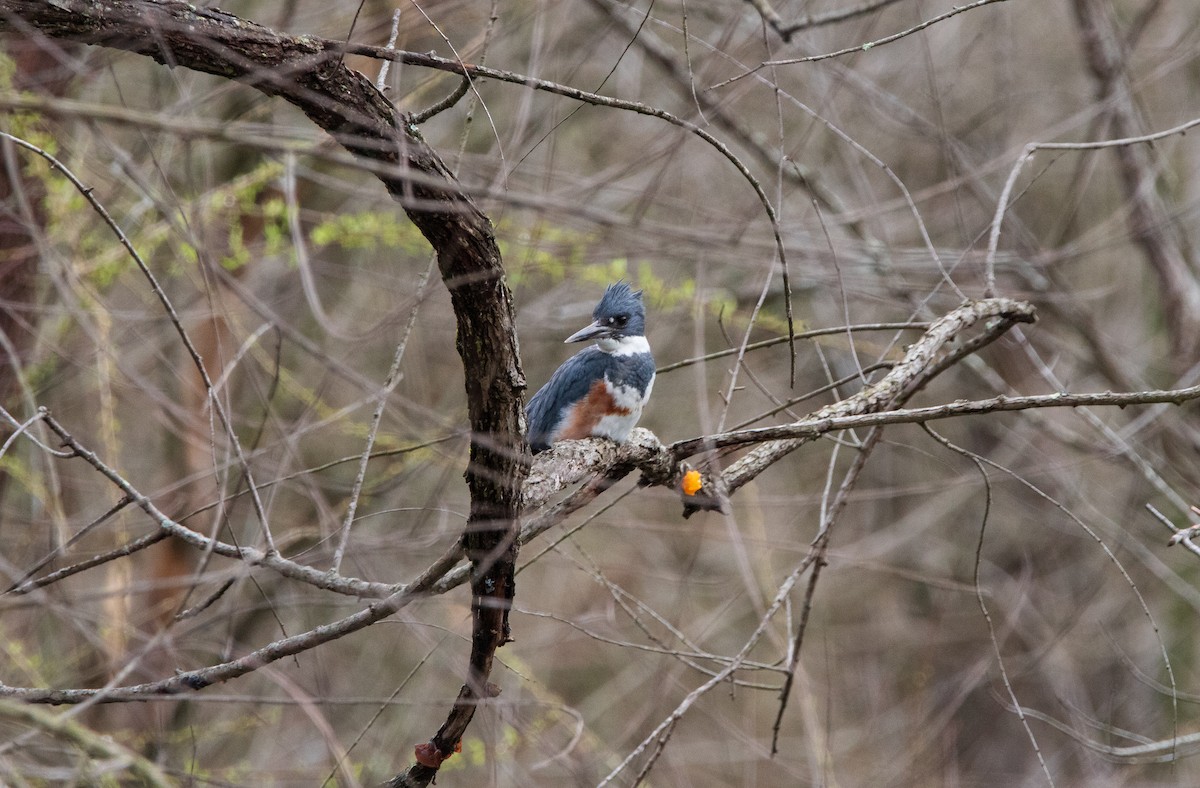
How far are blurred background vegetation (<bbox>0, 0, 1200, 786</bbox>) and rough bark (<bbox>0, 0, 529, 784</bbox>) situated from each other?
17 centimetres

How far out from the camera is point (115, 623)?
4.51 metres

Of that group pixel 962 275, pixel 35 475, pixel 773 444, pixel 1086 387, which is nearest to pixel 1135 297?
pixel 1086 387

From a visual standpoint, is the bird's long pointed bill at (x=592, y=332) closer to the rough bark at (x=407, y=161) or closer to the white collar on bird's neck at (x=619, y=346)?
the white collar on bird's neck at (x=619, y=346)

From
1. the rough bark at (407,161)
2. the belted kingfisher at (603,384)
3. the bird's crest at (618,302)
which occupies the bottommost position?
the rough bark at (407,161)

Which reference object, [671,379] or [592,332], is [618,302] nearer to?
[592,332]

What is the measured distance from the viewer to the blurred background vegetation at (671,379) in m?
3.92

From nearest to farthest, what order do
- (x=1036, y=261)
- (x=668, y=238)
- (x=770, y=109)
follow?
(x=668, y=238) → (x=1036, y=261) → (x=770, y=109)

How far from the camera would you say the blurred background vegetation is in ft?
12.9

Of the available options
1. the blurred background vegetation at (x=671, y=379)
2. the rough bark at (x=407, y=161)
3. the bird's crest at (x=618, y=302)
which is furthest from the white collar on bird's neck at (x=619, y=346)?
the rough bark at (x=407, y=161)

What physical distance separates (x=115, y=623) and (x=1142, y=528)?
269 inches

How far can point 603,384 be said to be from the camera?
405cm

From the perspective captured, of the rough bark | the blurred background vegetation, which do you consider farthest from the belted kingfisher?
the rough bark

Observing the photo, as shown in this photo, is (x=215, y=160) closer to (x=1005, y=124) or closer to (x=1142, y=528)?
(x=1005, y=124)

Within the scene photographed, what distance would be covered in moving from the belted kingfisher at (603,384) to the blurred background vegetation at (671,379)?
319 millimetres
